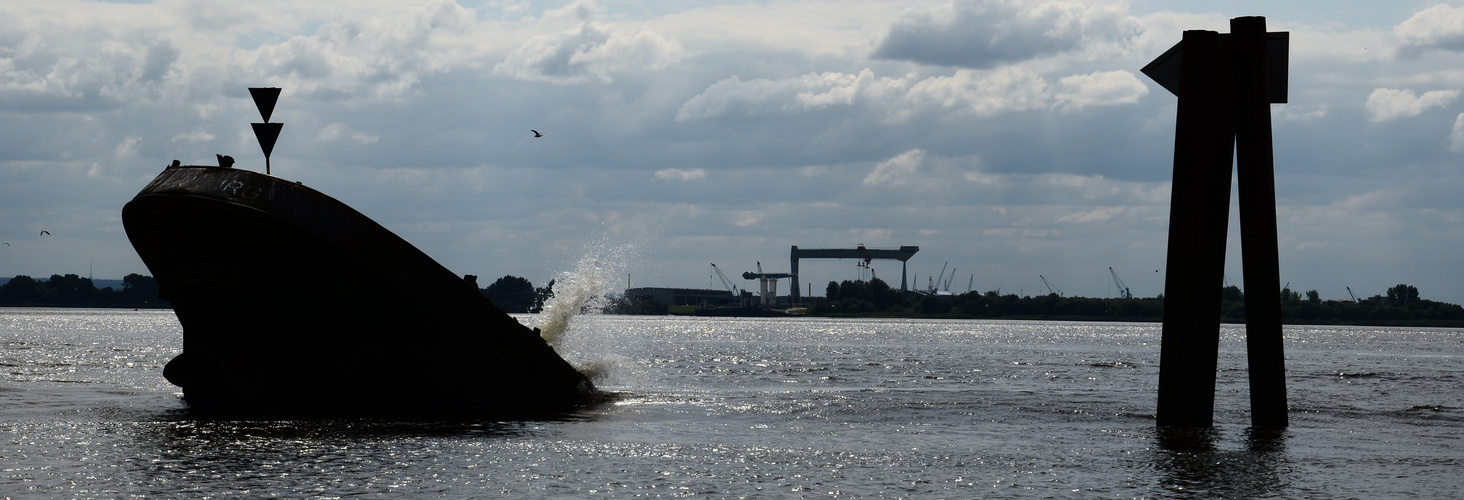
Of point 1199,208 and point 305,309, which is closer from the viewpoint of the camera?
point 1199,208

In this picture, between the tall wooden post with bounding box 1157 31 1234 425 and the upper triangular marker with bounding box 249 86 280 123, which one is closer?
the tall wooden post with bounding box 1157 31 1234 425

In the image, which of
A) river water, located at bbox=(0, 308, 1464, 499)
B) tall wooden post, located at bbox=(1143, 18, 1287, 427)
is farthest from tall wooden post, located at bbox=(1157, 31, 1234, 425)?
river water, located at bbox=(0, 308, 1464, 499)

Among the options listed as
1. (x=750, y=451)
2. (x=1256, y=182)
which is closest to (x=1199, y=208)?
(x=1256, y=182)

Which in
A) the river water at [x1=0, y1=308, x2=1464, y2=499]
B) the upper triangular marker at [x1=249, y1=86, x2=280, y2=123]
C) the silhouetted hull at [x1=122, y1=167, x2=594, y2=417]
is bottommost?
the river water at [x1=0, y1=308, x2=1464, y2=499]

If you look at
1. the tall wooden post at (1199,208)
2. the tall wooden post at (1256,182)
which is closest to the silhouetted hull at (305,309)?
the tall wooden post at (1199,208)

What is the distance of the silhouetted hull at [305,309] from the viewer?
1908cm

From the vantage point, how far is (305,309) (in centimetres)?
2002

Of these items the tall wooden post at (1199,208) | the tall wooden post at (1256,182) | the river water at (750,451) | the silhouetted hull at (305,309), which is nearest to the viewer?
the river water at (750,451)

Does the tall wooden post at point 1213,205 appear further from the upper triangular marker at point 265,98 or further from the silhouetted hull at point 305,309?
the upper triangular marker at point 265,98

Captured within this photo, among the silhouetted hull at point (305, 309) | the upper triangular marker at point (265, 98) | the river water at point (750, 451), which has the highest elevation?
the upper triangular marker at point (265, 98)

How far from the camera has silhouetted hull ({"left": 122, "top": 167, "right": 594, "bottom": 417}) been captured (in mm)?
19078

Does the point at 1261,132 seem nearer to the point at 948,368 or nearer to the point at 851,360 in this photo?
the point at 948,368

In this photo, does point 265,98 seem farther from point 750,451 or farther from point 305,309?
point 750,451

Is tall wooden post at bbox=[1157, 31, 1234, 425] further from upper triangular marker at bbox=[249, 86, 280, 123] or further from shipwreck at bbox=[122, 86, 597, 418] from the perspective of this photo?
upper triangular marker at bbox=[249, 86, 280, 123]
